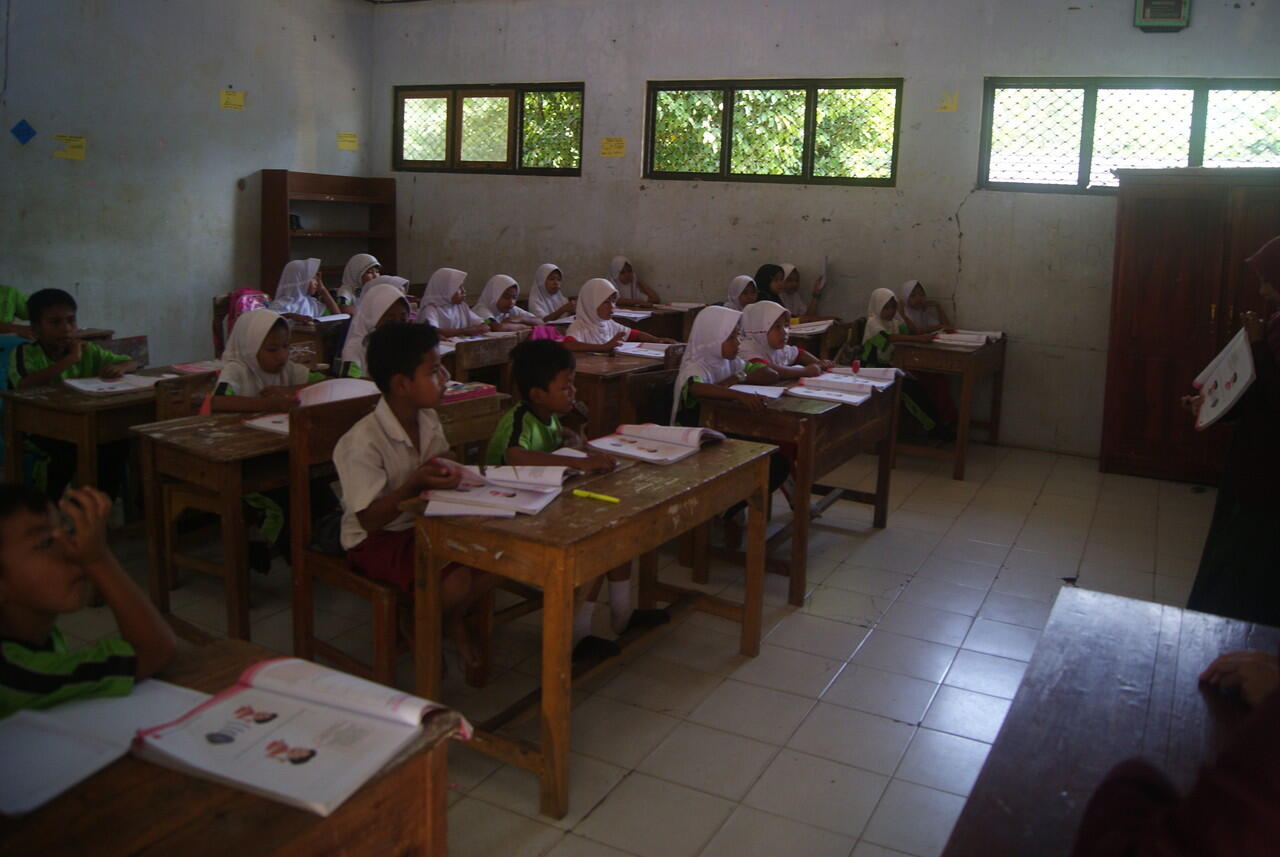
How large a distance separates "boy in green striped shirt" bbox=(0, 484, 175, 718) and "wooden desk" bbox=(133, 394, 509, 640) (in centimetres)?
149

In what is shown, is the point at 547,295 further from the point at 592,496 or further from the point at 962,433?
the point at 592,496

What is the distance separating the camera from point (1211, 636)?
188cm

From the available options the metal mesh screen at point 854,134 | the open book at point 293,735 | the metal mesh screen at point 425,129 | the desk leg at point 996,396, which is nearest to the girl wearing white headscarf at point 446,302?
the metal mesh screen at point 425,129

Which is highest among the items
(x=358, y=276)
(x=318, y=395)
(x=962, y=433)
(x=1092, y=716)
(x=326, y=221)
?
(x=326, y=221)

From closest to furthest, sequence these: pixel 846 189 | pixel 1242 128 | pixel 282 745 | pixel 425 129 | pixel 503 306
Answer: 1. pixel 282 745
2. pixel 1242 128
3. pixel 503 306
4. pixel 846 189
5. pixel 425 129

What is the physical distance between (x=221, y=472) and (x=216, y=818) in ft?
6.46

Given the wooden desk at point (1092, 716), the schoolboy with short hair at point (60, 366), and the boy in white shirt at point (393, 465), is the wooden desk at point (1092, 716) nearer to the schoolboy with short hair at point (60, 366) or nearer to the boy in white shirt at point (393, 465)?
the boy in white shirt at point (393, 465)

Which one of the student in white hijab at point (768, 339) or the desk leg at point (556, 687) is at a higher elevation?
the student in white hijab at point (768, 339)

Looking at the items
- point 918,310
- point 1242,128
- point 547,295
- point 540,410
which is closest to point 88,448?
point 540,410

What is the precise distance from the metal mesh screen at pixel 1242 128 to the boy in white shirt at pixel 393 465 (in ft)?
17.1

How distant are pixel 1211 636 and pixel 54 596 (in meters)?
1.91

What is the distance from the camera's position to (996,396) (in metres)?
6.54

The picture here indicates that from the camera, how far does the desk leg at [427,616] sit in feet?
7.61

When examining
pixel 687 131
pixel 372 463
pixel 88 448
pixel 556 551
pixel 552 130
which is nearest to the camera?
pixel 556 551
